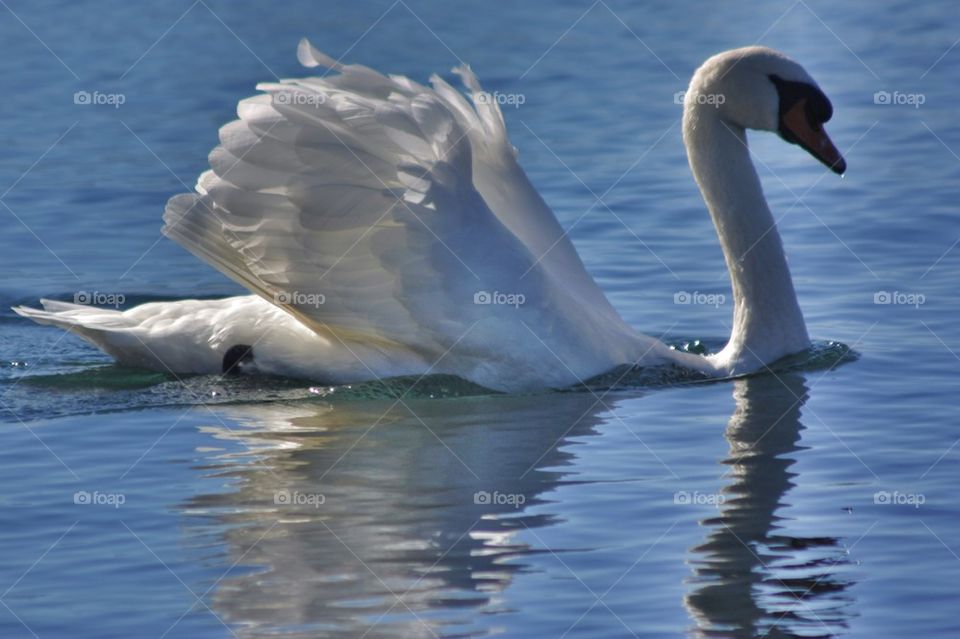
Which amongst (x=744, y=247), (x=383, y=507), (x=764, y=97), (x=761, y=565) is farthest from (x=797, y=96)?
(x=761, y=565)

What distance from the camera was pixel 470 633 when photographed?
6.86 m

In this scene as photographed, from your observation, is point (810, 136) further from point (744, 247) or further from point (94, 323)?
point (94, 323)

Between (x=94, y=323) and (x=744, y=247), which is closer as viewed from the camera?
(x=94, y=323)

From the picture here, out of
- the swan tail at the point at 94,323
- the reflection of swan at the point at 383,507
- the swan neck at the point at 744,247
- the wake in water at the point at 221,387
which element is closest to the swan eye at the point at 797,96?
the swan neck at the point at 744,247

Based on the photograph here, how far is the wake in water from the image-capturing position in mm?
10312

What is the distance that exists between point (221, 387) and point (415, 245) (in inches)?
59.3

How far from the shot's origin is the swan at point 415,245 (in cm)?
980

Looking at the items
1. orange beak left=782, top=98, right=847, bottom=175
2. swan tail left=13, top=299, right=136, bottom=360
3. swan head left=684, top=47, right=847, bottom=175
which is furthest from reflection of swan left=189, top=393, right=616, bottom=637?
orange beak left=782, top=98, right=847, bottom=175

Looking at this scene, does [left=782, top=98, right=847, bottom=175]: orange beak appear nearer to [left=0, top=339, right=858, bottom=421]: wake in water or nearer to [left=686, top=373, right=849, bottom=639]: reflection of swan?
[left=0, top=339, right=858, bottom=421]: wake in water

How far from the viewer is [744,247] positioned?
11008 millimetres

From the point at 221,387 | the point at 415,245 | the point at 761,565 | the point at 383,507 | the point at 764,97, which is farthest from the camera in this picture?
the point at 764,97

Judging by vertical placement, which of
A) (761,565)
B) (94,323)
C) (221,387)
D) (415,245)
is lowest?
(761,565)

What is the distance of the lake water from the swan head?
4.35 ft

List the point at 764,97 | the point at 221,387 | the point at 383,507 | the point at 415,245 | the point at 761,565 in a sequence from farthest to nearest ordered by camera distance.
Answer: the point at 764,97, the point at 221,387, the point at 415,245, the point at 383,507, the point at 761,565
